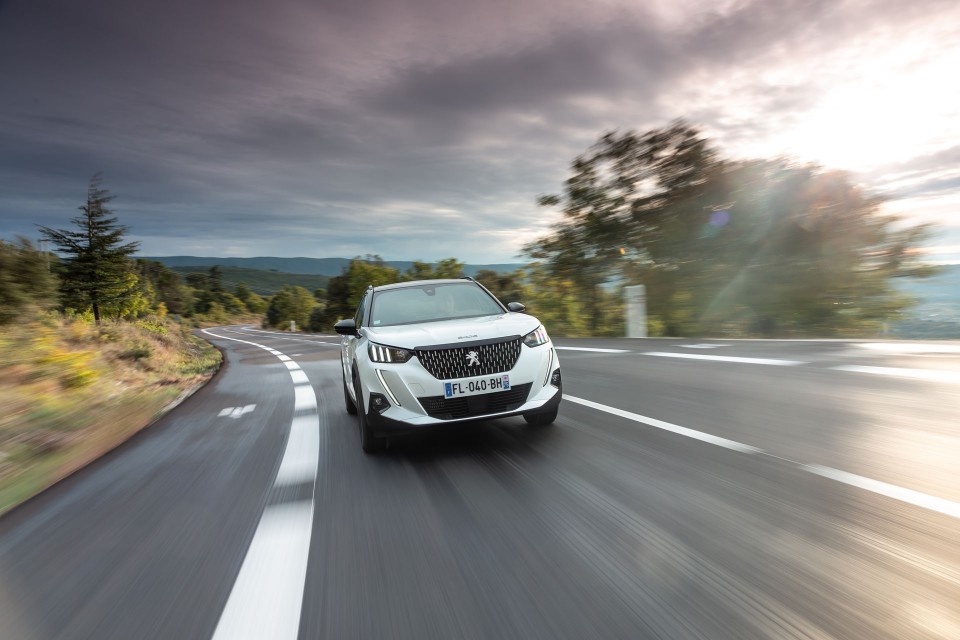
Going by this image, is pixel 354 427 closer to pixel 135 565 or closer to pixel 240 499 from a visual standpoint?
pixel 240 499

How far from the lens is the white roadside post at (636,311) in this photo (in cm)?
1474

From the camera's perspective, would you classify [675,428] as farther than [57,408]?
No

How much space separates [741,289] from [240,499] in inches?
614

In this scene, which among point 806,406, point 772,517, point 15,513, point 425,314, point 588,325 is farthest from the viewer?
point 588,325

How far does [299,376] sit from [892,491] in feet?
35.6

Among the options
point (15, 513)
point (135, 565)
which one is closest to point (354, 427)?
point (15, 513)

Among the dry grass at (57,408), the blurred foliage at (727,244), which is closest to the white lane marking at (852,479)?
the dry grass at (57,408)

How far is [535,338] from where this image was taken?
491cm

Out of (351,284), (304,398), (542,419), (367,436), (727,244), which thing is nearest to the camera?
(367,436)

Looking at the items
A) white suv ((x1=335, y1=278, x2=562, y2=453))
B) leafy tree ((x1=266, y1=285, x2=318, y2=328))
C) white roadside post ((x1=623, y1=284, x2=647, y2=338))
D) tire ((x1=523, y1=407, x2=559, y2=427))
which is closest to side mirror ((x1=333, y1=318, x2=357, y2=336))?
white suv ((x1=335, y1=278, x2=562, y2=453))

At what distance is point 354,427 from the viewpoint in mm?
6219

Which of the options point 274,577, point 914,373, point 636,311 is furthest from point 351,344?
point 636,311

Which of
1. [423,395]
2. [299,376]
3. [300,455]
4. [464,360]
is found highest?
[464,360]

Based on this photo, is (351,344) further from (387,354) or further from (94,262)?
(94,262)
